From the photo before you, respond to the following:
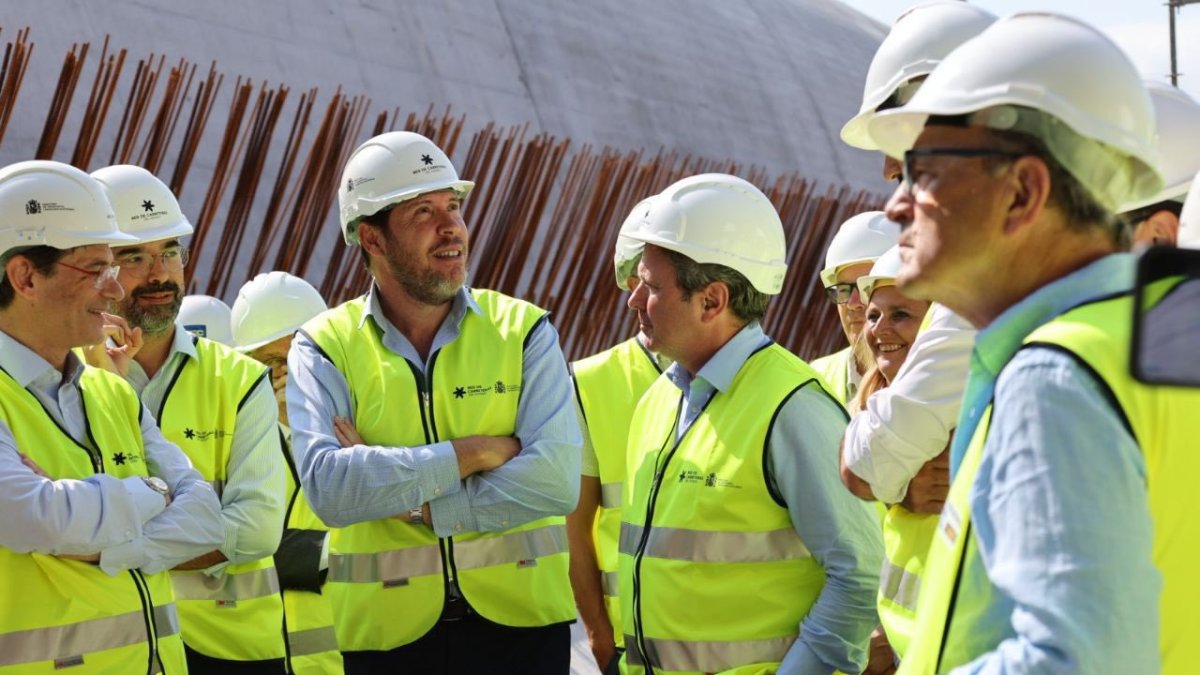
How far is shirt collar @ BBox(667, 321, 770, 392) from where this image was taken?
3283 mm

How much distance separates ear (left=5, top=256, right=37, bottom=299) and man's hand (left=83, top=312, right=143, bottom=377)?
Result: 1.99ft

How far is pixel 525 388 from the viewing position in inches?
150

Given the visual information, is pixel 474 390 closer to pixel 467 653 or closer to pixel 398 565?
pixel 398 565

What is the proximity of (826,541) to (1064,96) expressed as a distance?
161 centimetres

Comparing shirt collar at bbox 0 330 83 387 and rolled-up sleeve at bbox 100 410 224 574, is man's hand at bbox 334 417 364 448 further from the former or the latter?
shirt collar at bbox 0 330 83 387

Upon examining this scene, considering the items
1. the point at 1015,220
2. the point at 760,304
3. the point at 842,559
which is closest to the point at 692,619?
the point at 842,559

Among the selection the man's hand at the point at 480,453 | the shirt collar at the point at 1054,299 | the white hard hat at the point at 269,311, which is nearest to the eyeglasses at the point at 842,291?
the man's hand at the point at 480,453

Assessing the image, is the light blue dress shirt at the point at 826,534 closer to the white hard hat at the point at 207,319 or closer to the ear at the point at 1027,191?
the ear at the point at 1027,191

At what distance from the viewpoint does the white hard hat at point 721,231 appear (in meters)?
3.45

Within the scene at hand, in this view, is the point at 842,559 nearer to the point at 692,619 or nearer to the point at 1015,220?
the point at 692,619

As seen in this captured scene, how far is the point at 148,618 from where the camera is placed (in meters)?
3.30

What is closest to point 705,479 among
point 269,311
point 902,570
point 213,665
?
point 902,570

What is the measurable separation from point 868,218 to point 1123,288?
345 cm

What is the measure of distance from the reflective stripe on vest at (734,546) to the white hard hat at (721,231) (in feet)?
2.12
